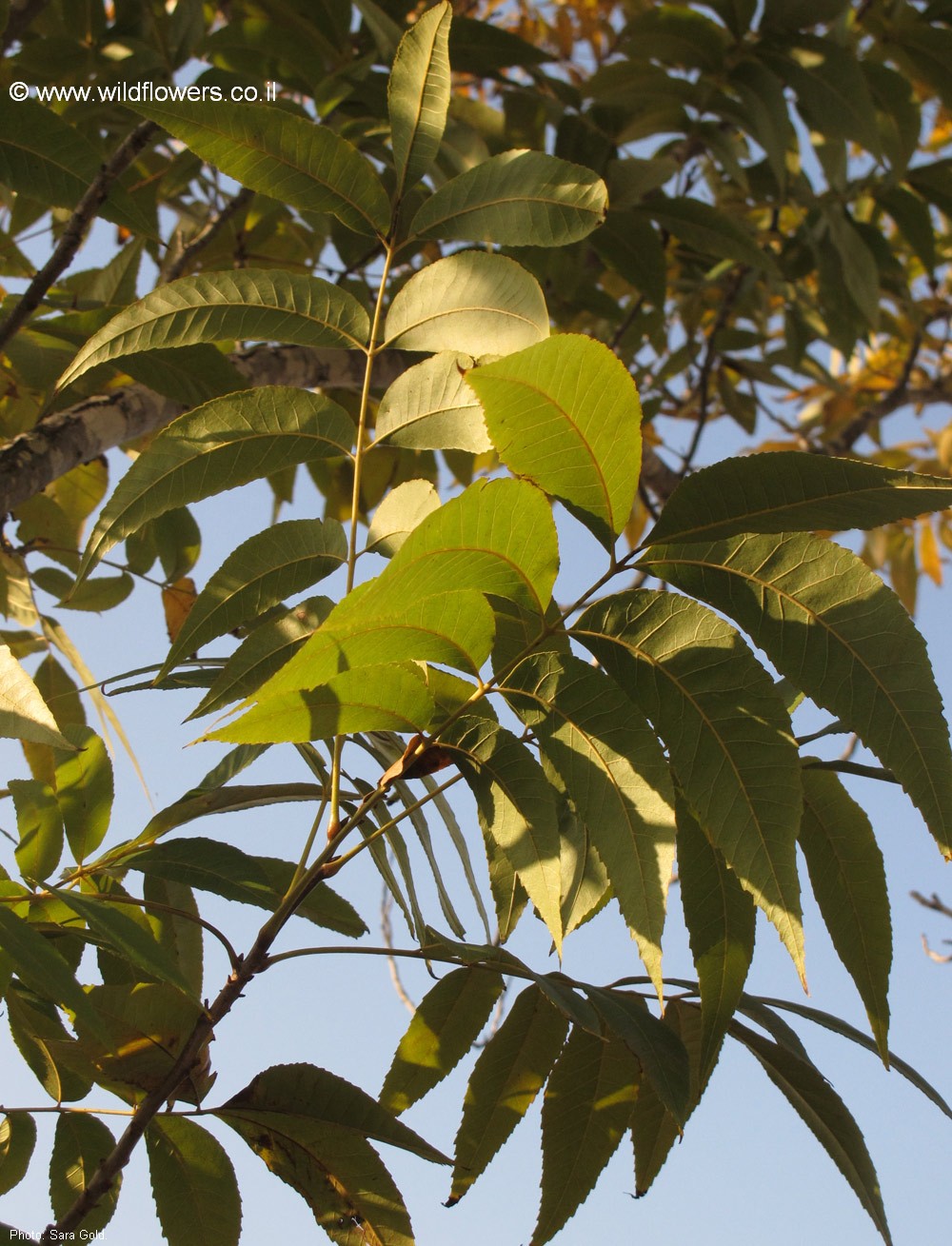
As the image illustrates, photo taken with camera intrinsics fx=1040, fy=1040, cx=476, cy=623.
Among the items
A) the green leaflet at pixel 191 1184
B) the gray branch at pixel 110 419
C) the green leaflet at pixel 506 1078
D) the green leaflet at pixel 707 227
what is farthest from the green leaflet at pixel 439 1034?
the green leaflet at pixel 707 227

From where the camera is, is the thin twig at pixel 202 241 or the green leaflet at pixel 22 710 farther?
the thin twig at pixel 202 241

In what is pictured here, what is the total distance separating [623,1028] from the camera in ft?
2.30

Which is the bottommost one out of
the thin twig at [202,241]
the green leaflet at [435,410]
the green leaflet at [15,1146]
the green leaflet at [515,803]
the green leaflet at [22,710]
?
the green leaflet at [15,1146]

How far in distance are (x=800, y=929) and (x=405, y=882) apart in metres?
0.36

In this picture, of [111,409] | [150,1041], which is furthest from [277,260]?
[150,1041]

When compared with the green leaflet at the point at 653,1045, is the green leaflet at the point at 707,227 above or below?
above

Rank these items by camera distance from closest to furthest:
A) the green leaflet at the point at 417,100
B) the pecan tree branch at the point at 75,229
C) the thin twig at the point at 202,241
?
the green leaflet at the point at 417,100 < the pecan tree branch at the point at 75,229 < the thin twig at the point at 202,241

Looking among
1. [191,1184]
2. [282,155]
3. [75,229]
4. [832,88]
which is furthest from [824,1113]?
[832,88]

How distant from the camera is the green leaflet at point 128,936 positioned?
1.90 ft

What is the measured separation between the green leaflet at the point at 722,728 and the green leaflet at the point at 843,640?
24mm

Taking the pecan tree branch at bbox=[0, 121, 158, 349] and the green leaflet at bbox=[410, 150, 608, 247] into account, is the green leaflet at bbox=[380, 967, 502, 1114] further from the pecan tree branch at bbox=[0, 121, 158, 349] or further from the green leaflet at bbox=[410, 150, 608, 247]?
the pecan tree branch at bbox=[0, 121, 158, 349]

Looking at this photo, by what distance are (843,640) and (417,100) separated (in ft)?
1.84
